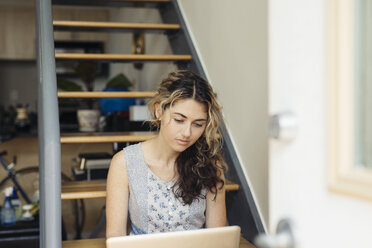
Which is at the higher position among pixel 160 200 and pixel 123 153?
pixel 123 153

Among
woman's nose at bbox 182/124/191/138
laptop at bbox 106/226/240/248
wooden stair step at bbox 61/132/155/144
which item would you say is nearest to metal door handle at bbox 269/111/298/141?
laptop at bbox 106/226/240/248

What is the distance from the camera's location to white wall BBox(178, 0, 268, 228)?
169cm

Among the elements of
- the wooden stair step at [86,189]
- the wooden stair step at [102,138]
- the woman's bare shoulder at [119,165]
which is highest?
the wooden stair step at [102,138]

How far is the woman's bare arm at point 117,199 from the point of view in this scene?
158 centimetres

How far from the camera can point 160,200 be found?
164 centimetres

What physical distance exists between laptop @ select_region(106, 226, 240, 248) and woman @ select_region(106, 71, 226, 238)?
39cm

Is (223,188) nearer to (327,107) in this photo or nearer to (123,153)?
(123,153)

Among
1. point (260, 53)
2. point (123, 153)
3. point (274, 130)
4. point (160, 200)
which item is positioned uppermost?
point (260, 53)

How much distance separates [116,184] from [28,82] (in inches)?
220

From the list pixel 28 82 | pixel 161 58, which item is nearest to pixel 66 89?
pixel 161 58

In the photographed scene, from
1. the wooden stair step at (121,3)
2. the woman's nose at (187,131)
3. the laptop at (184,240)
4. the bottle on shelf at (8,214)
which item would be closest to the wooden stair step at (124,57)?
the wooden stair step at (121,3)

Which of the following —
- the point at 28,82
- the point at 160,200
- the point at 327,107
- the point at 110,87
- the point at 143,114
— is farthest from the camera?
the point at 28,82

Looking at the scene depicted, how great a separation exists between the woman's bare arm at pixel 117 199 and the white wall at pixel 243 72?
1.75ft

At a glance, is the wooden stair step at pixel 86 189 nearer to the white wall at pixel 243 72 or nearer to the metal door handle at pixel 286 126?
the white wall at pixel 243 72
